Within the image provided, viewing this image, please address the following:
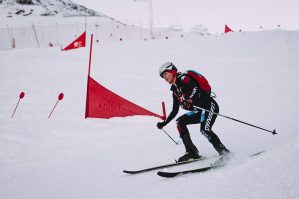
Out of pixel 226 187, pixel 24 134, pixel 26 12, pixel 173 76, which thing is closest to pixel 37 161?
pixel 24 134

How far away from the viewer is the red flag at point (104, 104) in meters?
7.06

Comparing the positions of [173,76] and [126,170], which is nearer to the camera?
[173,76]

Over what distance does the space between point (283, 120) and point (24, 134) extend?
22.3 ft

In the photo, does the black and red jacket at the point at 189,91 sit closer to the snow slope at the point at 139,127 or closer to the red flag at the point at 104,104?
the snow slope at the point at 139,127

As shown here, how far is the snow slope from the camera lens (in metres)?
3.19

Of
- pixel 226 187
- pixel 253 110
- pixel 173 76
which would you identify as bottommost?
pixel 253 110

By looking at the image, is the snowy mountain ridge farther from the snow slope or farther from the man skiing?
the man skiing

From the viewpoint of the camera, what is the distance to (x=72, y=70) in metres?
14.8

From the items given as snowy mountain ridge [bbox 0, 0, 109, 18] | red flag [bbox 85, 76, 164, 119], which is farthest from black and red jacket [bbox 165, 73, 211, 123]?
snowy mountain ridge [bbox 0, 0, 109, 18]

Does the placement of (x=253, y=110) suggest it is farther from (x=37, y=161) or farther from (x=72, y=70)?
(x=72, y=70)

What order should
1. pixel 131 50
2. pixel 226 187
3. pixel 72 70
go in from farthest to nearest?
pixel 131 50, pixel 72 70, pixel 226 187

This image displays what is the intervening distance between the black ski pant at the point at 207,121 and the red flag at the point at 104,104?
238cm

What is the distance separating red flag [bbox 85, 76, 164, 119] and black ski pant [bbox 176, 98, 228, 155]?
2380 millimetres

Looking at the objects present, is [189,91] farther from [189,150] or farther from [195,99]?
[189,150]
